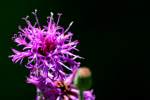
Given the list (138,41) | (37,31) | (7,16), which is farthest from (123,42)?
(37,31)

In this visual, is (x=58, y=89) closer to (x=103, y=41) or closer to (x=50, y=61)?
(x=50, y=61)

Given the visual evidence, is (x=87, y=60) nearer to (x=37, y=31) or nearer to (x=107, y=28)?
(x=107, y=28)

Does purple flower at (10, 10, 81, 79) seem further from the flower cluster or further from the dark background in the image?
Result: the dark background

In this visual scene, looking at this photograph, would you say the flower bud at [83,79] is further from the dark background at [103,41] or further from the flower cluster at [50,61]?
the dark background at [103,41]

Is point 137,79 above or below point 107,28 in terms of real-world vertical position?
below

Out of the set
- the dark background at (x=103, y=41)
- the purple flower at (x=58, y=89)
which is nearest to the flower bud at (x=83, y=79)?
the purple flower at (x=58, y=89)

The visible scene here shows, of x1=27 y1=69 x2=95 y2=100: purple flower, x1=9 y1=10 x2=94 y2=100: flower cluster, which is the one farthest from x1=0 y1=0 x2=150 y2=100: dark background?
x1=27 y1=69 x2=95 y2=100: purple flower

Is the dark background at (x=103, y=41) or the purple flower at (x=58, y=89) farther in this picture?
the dark background at (x=103, y=41)

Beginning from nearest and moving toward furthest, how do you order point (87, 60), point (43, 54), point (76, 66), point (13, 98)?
point (76, 66), point (43, 54), point (13, 98), point (87, 60)
